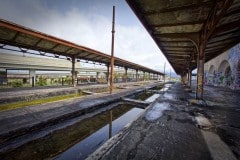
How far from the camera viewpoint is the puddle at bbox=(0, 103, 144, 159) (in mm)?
2916

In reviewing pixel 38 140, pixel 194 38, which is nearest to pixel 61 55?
pixel 38 140

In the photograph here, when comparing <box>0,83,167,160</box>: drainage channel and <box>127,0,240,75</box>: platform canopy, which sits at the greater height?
<box>127,0,240,75</box>: platform canopy

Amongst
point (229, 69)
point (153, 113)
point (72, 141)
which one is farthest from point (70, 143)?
point (229, 69)

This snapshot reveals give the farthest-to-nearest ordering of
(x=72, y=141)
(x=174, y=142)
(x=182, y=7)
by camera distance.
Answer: (x=182, y=7), (x=72, y=141), (x=174, y=142)

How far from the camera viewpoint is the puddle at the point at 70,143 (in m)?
2.92

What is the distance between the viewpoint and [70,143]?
3490 millimetres

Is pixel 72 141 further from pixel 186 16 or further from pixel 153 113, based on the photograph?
pixel 186 16

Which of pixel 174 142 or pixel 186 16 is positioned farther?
pixel 186 16

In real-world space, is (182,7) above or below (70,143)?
above

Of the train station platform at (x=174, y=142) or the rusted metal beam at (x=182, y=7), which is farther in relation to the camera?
the rusted metal beam at (x=182, y=7)

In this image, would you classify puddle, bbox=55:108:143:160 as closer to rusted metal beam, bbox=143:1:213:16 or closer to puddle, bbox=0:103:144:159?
puddle, bbox=0:103:144:159

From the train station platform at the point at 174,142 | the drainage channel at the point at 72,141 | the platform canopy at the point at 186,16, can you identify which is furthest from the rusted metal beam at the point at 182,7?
the drainage channel at the point at 72,141

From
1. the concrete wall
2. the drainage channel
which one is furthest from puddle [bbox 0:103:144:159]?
the concrete wall

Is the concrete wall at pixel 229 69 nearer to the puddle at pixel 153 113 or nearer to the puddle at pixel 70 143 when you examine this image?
the puddle at pixel 153 113
